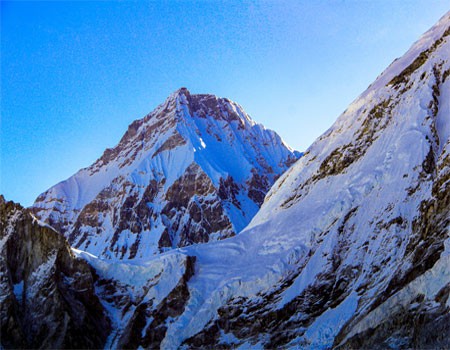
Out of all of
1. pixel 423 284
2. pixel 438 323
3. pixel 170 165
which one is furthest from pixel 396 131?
pixel 170 165

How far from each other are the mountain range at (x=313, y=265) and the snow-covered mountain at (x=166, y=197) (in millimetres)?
65733

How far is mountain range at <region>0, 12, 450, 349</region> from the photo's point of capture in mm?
56688

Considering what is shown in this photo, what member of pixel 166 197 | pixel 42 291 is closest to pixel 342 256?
pixel 42 291

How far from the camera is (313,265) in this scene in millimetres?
68938

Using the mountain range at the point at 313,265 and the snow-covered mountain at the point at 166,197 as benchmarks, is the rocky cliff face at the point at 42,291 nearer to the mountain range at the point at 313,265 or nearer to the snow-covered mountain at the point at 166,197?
the mountain range at the point at 313,265

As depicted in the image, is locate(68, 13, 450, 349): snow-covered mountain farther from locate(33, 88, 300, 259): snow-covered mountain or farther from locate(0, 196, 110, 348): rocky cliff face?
locate(33, 88, 300, 259): snow-covered mountain

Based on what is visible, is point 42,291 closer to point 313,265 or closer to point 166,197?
point 313,265

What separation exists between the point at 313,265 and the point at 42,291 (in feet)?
110

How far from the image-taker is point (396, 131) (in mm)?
73375

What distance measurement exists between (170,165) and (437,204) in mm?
122575

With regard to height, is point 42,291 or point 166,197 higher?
point 166,197

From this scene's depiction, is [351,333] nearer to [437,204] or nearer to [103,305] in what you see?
[437,204]

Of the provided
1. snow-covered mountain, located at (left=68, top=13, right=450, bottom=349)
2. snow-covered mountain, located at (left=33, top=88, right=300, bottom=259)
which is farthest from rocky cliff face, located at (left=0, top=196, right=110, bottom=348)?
snow-covered mountain, located at (left=33, top=88, right=300, bottom=259)

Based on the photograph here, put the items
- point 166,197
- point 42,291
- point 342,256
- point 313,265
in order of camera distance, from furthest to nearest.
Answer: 1. point 166,197
2. point 42,291
3. point 313,265
4. point 342,256
